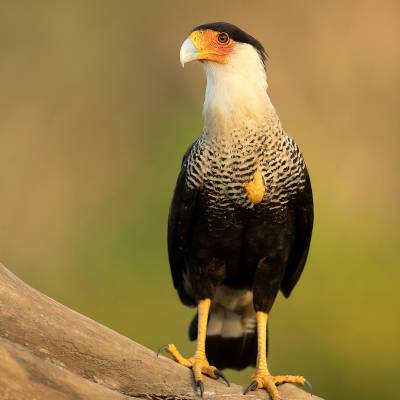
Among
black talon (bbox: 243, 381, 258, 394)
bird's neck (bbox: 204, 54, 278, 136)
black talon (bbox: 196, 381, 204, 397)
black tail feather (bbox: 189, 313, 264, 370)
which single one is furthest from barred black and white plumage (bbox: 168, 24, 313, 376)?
black talon (bbox: 196, 381, 204, 397)

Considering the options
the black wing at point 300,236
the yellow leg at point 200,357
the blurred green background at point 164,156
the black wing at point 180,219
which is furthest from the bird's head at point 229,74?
the blurred green background at point 164,156

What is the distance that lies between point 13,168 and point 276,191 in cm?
415

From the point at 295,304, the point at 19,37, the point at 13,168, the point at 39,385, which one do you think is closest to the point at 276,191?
the point at 39,385

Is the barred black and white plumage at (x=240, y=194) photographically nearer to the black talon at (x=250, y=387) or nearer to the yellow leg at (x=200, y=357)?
the yellow leg at (x=200, y=357)

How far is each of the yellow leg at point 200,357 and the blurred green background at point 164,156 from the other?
2579 millimetres

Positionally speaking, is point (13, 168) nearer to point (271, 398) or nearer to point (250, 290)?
point (250, 290)

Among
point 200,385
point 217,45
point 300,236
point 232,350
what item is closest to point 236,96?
point 217,45

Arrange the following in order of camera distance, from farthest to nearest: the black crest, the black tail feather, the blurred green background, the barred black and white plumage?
the blurred green background
the black tail feather
the black crest
the barred black and white plumage

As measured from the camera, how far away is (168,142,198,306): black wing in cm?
450

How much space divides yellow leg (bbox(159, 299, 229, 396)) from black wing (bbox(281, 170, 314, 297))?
471 mm

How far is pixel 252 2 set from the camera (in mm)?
8695

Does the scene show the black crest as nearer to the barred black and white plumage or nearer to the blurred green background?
the barred black and white plumage

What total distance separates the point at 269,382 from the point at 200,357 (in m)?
0.32

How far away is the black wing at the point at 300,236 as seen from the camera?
4.59 meters
